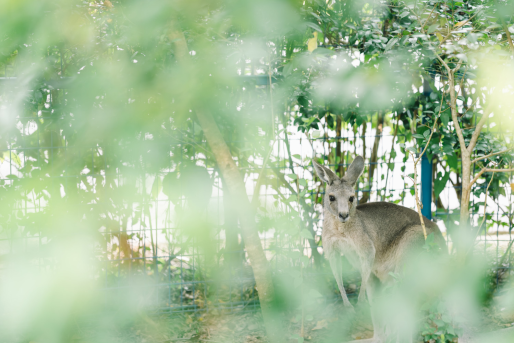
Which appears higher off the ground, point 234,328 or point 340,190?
point 340,190

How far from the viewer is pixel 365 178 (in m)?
4.66

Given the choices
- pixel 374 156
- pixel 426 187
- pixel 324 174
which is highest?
pixel 374 156

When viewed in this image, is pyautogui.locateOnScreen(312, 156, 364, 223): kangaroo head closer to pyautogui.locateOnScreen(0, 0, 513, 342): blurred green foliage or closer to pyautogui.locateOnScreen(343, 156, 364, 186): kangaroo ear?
pyautogui.locateOnScreen(343, 156, 364, 186): kangaroo ear

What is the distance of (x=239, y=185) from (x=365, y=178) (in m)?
1.85

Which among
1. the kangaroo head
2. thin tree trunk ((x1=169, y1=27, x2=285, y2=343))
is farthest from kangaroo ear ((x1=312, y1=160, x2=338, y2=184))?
thin tree trunk ((x1=169, y1=27, x2=285, y2=343))

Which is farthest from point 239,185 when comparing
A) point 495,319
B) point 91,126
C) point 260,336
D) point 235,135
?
point 495,319

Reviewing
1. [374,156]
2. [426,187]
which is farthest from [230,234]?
[426,187]

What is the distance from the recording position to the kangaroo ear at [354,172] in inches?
134

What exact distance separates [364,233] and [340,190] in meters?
0.39

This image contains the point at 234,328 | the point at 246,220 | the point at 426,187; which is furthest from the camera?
the point at 426,187

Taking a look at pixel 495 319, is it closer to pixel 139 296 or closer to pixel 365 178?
pixel 365 178

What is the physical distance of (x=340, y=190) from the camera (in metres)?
3.31

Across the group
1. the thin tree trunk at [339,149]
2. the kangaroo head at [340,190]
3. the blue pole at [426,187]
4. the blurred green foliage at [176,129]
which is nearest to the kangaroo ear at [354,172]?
the kangaroo head at [340,190]

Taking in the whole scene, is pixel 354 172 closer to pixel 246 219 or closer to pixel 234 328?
pixel 246 219
